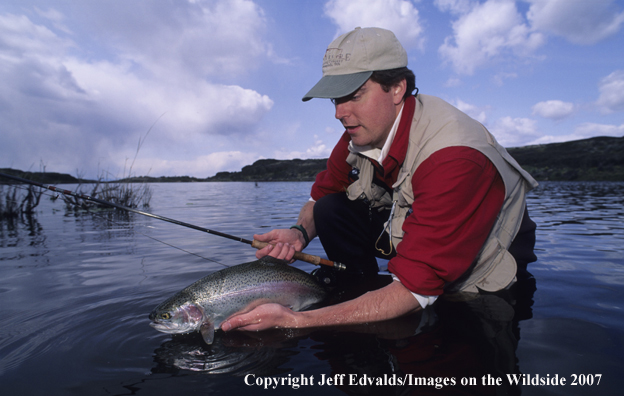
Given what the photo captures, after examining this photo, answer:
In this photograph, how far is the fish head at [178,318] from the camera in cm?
280

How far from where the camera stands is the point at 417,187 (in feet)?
8.77

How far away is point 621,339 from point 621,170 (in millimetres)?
59036

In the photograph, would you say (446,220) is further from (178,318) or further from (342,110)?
(178,318)

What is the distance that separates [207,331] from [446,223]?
6.79 feet

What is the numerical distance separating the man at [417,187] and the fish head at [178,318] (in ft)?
1.06

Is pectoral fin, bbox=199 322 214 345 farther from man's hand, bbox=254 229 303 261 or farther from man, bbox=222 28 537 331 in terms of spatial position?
man's hand, bbox=254 229 303 261

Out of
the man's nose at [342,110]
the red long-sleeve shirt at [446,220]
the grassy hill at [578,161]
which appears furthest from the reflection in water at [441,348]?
the grassy hill at [578,161]

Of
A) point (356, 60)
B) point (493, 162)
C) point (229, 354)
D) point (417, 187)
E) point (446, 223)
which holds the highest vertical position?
point (356, 60)

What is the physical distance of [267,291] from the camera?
3.04 metres

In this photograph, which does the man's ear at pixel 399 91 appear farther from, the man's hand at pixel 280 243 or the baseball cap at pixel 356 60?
the man's hand at pixel 280 243

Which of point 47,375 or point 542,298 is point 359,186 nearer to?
point 542,298

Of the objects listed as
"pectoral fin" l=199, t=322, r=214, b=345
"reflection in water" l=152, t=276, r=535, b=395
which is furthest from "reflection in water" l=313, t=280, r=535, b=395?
"pectoral fin" l=199, t=322, r=214, b=345

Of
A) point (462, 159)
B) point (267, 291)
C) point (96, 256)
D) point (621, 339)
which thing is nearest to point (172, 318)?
point (267, 291)

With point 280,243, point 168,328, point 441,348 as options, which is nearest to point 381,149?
point 280,243
